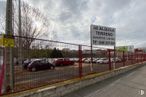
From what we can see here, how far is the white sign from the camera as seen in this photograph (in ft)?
80.1

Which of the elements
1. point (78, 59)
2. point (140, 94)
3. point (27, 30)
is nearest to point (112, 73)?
point (78, 59)

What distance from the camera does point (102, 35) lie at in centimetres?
2592

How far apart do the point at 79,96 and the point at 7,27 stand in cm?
395

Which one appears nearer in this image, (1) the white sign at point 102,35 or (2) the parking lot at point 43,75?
(2) the parking lot at point 43,75

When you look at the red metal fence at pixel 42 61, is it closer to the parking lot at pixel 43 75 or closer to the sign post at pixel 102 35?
the parking lot at pixel 43 75

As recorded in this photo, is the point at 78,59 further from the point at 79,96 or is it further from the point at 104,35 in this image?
the point at 104,35

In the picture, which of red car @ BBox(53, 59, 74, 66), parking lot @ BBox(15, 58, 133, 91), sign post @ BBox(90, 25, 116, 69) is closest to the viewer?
parking lot @ BBox(15, 58, 133, 91)

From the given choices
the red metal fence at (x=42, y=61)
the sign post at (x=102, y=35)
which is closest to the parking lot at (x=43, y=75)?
the red metal fence at (x=42, y=61)

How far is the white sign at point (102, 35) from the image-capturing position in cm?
2442

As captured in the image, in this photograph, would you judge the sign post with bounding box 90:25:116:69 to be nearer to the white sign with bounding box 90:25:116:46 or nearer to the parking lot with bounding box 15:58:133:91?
the white sign with bounding box 90:25:116:46

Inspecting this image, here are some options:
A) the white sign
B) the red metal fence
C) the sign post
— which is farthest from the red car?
the white sign

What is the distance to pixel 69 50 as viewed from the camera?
11.3 m

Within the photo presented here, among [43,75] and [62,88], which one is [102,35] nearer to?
[62,88]

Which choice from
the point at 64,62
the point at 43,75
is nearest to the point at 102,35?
the point at 64,62
